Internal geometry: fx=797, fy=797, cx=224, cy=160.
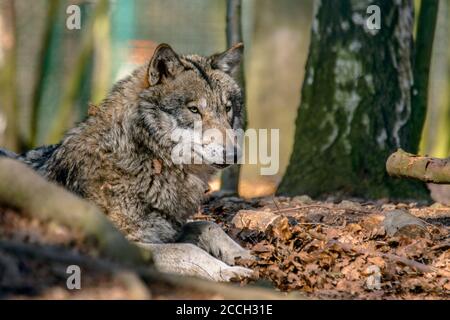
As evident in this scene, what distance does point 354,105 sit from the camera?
8836 mm

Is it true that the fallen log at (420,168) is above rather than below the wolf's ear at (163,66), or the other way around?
below

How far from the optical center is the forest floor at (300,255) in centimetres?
421

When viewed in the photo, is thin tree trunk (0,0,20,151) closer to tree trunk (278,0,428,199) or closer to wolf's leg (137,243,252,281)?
tree trunk (278,0,428,199)

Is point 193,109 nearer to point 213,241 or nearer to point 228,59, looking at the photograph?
point 228,59

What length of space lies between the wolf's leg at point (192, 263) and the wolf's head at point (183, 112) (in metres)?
0.68

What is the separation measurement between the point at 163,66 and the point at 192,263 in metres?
1.46

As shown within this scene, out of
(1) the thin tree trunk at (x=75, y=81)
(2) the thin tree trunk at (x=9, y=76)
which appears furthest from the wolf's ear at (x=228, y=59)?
(1) the thin tree trunk at (x=75, y=81)

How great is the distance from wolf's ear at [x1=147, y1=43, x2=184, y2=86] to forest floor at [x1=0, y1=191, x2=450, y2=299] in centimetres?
143

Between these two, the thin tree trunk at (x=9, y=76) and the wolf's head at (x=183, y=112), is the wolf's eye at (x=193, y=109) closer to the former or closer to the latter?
the wolf's head at (x=183, y=112)

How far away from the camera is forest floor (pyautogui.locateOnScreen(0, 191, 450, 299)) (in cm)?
421

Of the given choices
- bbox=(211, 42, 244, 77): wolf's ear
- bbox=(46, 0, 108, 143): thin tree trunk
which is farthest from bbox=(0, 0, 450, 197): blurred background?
bbox=(211, 42, 244, 77): wolf's ear

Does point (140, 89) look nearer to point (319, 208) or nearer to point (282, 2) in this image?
point (319, 208)

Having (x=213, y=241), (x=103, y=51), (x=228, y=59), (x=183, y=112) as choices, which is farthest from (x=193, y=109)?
(x=103, y=51)

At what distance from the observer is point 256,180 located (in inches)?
605
